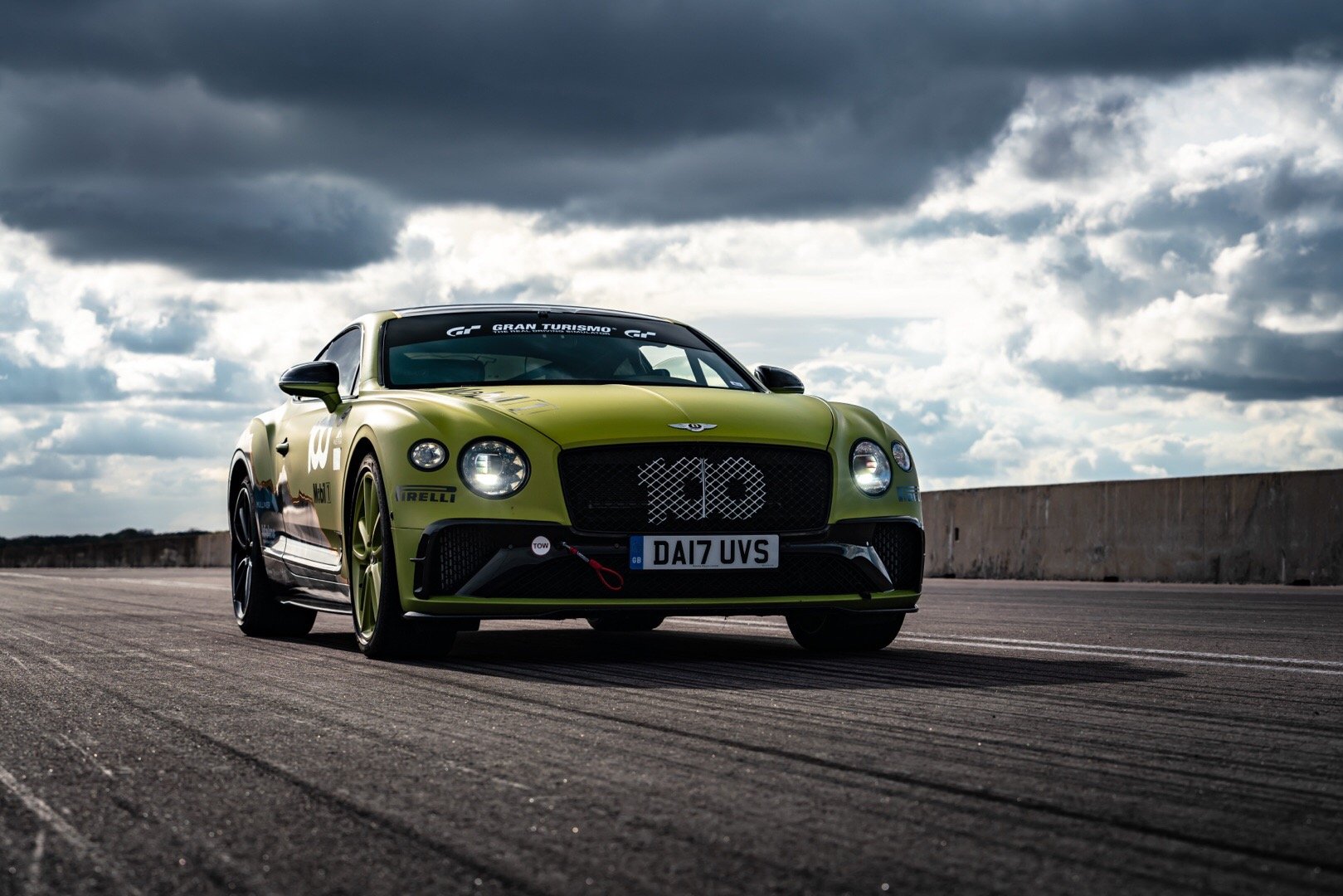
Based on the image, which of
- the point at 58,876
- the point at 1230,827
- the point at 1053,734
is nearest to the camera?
the point at 58,876

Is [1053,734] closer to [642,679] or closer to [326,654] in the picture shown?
[642,679]

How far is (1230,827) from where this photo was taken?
309cm

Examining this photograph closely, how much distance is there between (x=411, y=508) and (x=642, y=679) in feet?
4.36

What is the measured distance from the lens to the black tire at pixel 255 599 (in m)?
9.15

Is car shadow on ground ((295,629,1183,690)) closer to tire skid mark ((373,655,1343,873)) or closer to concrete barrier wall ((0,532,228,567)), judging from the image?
tire skid mark ((373,655,1343,873))

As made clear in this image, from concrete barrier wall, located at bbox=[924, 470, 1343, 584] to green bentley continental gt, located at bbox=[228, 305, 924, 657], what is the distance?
34.0 feet

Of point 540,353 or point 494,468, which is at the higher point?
point 540,353

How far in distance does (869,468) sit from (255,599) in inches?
144

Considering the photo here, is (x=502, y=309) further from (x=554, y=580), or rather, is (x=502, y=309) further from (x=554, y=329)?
(x=554, y=580)

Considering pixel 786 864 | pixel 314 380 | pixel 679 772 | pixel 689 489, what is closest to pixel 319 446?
pixel 314 380

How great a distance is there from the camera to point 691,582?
22.2 ft

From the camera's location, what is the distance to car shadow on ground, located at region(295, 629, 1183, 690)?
5.81 m

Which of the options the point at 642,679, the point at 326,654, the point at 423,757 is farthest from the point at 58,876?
the point at 326,654

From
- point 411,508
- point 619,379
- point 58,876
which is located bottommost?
point 58,876
